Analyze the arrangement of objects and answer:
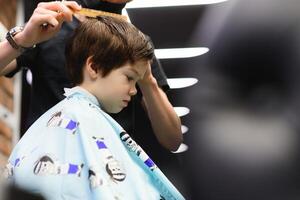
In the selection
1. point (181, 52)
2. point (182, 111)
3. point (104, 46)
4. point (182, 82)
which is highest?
point (104, 46)

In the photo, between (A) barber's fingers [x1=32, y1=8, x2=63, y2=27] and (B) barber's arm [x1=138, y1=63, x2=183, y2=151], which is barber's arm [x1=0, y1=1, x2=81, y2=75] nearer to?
(A) barber's fingers [x1=32, y1=8, x2=63, y2=27]

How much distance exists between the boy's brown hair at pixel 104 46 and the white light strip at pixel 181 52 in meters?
0.47

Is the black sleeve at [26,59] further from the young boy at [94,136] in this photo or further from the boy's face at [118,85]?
the boy's face at [118,85]

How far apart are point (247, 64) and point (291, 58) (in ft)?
0.52

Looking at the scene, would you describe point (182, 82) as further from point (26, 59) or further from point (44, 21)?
point (44, 21)

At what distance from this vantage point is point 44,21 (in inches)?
51.9

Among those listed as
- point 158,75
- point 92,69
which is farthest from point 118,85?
point 158,75

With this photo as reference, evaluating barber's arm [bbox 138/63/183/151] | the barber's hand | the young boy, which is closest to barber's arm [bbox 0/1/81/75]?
the barber's hand

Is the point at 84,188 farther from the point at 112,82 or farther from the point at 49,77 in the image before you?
the point at 49,77

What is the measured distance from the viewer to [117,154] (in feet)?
4.47

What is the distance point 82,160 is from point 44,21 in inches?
14.1

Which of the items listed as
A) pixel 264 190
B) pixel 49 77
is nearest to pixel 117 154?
pixel 49 77

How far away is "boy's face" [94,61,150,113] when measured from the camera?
1398 millimetres

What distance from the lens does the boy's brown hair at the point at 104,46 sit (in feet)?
4.60
